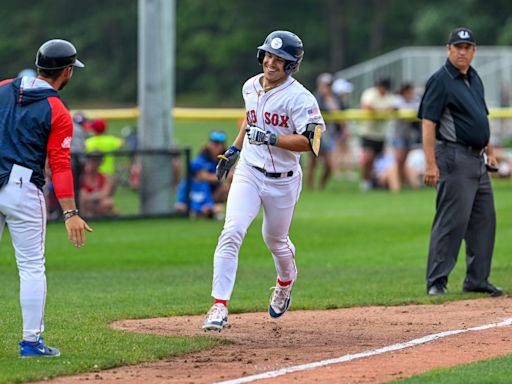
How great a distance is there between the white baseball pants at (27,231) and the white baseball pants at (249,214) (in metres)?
1.38

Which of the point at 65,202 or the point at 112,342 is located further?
the point at 112,342

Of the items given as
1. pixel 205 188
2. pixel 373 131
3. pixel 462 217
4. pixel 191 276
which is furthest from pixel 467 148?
pixel 373 131

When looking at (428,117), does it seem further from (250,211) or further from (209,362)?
(209,362)

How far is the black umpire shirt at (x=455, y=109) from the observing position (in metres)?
10.6

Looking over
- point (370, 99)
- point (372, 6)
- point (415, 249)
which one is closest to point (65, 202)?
point (415, 249)

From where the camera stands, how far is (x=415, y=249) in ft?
50.6

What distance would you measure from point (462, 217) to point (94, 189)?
28.3 feet

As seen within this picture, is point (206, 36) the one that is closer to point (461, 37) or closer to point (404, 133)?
point (404, 133)

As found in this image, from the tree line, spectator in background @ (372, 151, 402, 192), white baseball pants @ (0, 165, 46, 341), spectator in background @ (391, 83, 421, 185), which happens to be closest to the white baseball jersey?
white baseball pants @ (0, 165, 46, 341)

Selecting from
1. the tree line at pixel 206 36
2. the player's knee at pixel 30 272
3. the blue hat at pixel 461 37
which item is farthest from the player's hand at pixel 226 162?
the tree line at pixel 206 36

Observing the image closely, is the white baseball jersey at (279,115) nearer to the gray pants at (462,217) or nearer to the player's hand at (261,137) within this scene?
the player's hand at (261,137)

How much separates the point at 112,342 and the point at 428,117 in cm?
377

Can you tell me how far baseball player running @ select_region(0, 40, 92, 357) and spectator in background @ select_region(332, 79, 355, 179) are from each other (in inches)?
695

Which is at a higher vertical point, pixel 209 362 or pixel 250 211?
pixel 250 211
